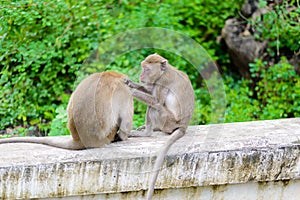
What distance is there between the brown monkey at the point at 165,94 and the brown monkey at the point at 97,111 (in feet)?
0.36

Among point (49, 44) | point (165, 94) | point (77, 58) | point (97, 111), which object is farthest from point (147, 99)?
point (77, 58)

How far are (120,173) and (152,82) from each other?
0.76 metres

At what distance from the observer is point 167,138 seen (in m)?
4.40

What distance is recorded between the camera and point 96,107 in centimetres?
412

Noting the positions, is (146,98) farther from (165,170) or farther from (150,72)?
(165,170)

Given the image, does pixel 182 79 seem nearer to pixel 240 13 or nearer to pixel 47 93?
pixel 47 93

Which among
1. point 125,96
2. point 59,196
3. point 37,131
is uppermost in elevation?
point 125,96

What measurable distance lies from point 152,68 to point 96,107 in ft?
1.62

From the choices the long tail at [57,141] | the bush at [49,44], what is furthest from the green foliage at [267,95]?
the long tail at [57,141]

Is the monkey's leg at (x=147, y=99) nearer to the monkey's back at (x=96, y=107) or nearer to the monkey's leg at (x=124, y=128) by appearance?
the monkey's back at (x=96, y=107)

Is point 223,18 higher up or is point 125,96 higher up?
point 125,96

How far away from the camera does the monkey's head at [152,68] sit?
427 cm

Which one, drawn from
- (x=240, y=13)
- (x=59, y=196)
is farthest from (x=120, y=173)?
(x=240, y=13)

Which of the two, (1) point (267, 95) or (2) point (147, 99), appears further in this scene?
(1) point (267, 95)
